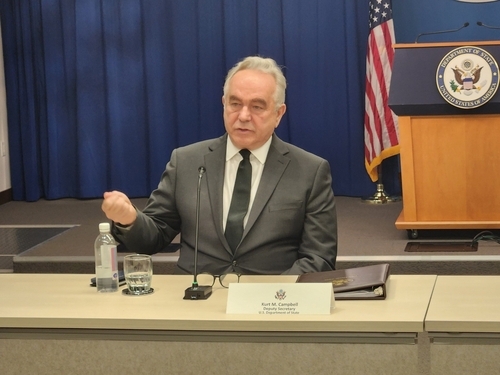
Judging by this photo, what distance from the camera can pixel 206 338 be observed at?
2094mm

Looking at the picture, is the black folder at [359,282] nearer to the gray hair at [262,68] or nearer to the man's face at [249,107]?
the man's face at [249,107]

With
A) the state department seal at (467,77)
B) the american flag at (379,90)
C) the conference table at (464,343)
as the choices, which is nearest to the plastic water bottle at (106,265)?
the conference table at (464,343)

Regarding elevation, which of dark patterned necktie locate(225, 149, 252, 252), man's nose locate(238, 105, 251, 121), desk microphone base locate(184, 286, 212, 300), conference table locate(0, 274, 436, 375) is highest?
man's nose locate(238, 105, 251, 121)

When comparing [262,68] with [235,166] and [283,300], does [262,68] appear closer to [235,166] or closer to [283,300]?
[235,166]

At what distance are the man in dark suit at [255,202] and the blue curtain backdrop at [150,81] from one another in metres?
4.01

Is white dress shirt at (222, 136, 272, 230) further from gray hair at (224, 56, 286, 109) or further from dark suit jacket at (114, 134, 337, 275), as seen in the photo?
gray hair at (224, 56, 286, 109)

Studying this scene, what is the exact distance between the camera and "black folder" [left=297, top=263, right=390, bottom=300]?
225 centimetres

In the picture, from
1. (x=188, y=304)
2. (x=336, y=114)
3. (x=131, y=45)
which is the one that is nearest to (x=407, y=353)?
(x=188, y=304)

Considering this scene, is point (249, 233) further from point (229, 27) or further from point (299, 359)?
point (229, 27)

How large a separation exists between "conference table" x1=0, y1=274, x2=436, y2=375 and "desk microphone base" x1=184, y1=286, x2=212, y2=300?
0.8 inches

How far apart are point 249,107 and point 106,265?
791 mm

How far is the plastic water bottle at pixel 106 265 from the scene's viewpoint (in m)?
2.47

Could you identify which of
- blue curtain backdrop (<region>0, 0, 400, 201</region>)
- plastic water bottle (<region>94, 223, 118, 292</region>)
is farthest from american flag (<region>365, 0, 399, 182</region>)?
plastic water bottle (<region>94, 223, 118, 292</region>)

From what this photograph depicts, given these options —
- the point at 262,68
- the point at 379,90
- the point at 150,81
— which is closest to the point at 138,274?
the point at 262,68
